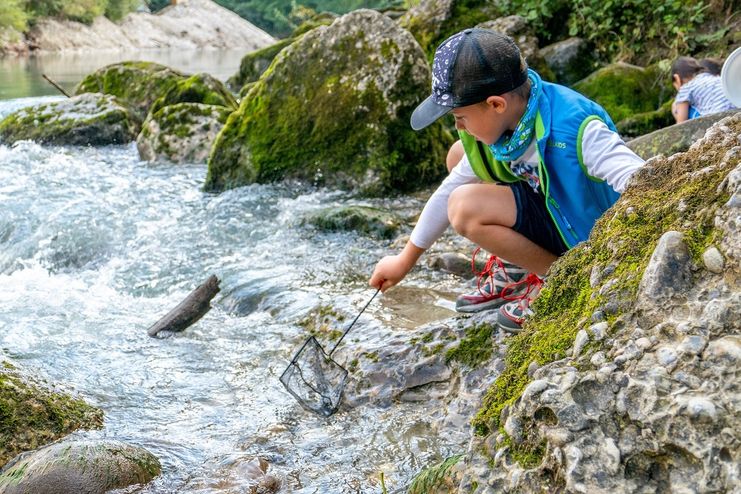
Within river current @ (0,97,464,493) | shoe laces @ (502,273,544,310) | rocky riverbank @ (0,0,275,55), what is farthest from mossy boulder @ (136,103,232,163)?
rocky riverbank @ (0,0,275,55)

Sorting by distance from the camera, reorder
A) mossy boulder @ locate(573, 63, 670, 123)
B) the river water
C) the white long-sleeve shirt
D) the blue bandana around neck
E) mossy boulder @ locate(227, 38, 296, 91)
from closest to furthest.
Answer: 1. the white long-sleeve shirt
2. the blue bandana around neck
3. the river water
4. mossy boulder @ locate(573, 63, 670, 123)
5. mossy boulder @ locate(227, 38, 296, 91)

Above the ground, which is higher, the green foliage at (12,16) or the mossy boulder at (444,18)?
the mossy boulder at (444,18)

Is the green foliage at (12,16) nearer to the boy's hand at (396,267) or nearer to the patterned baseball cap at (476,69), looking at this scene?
the boy's hand at (396,267)

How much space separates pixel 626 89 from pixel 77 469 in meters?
8.17

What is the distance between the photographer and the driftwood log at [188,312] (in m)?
4.78

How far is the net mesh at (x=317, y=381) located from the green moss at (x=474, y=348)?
542 mm

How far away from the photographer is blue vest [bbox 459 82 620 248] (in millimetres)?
3051

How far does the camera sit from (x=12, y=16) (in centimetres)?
3925

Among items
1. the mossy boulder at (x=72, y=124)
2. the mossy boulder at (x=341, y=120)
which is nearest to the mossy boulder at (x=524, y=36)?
the mossy boulder at (x=341, y=120)

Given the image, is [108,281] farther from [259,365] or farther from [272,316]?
[259,365]

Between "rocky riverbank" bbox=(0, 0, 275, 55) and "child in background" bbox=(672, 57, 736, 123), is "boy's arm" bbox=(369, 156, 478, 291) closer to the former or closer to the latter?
"child in background" bbox=(672, 57, 736, 123)

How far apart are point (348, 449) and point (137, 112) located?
11059 millimetres

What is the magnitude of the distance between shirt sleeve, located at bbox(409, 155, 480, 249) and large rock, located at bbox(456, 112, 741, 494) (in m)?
1.22

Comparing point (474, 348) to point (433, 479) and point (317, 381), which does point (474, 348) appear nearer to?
point (317, 381)
